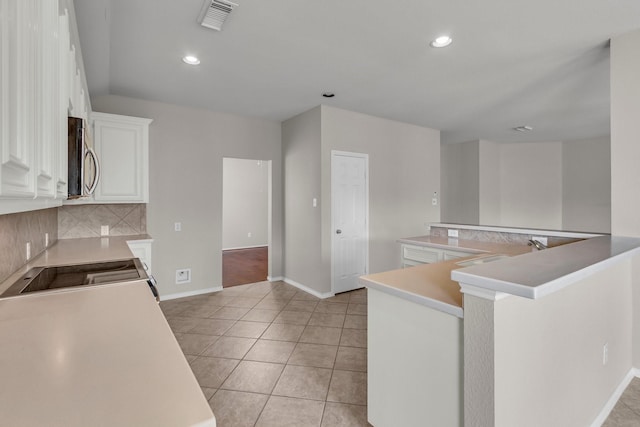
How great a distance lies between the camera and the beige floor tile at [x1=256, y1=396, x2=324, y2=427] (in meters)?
1.87

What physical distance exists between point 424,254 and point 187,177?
3238mm

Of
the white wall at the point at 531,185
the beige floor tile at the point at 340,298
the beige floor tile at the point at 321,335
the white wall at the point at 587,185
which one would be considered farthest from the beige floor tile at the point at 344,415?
the white wall at the point at 587,185

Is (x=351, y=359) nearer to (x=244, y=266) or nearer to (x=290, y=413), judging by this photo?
(x=290, y=413)

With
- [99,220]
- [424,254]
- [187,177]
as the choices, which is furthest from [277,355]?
[187,177]

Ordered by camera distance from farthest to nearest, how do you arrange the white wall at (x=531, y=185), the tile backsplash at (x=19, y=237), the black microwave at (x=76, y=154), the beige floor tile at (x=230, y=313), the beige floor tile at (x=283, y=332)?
1. the white wall at (x=531, y=185)
2. the beige floor tile at (x=230, y=313)
3. the beige floor tile at (x=283, y=332)
4. the tile backsplash at (x=19, y=237)
5. the black microwave at (x=76, y=154)

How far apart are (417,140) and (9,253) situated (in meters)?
5.23

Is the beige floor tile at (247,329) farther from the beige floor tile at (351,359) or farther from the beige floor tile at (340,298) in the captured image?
the beige floor tile at (340,298)

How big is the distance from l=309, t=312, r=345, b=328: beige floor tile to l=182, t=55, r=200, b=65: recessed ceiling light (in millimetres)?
2874

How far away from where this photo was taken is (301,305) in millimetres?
3936

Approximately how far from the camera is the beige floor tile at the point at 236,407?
1888 millimetres

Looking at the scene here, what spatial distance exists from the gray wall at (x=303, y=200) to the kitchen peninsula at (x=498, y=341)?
8.24 ft

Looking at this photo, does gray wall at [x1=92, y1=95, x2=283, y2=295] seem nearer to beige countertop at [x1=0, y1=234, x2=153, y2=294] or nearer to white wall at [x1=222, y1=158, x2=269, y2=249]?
beige countertop at [x1=0, y1=234, x2=153, y2=294]

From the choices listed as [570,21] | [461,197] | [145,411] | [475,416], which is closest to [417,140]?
[461,197]

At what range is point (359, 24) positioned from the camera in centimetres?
231
